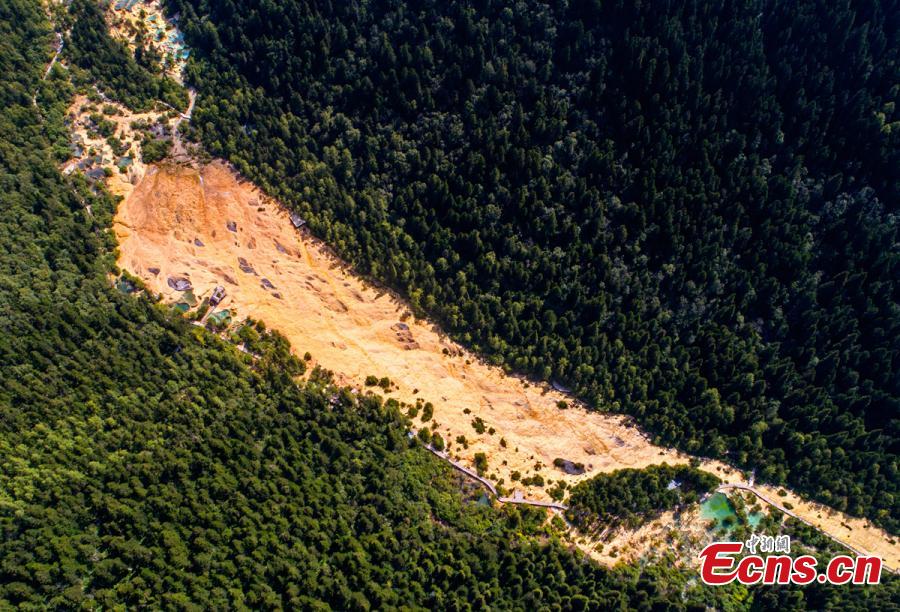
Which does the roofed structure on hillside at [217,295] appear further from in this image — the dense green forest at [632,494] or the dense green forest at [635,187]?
the dense green forest at [632,494]

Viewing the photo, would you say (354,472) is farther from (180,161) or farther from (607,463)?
(180,161)

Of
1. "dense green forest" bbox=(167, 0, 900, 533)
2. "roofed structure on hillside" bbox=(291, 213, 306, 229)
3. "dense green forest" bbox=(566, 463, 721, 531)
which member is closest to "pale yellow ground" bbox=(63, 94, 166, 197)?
"dense green forest" bbox=(167, 0, 900, 533)

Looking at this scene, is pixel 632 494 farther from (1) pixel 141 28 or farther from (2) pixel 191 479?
(1) pixel 141 28

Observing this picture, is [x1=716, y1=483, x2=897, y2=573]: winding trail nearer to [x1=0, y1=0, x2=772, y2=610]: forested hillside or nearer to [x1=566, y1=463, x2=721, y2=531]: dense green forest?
[x1=566, y1=463, x2=721, y2=531]: dense green forest

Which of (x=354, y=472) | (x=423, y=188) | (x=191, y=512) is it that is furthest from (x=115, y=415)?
(x=423, y=188)

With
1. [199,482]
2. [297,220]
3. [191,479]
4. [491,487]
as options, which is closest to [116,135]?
[297,220]

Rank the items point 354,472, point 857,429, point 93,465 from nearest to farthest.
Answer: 1. point 93,465
2. point 354,472
3. point 857,429
